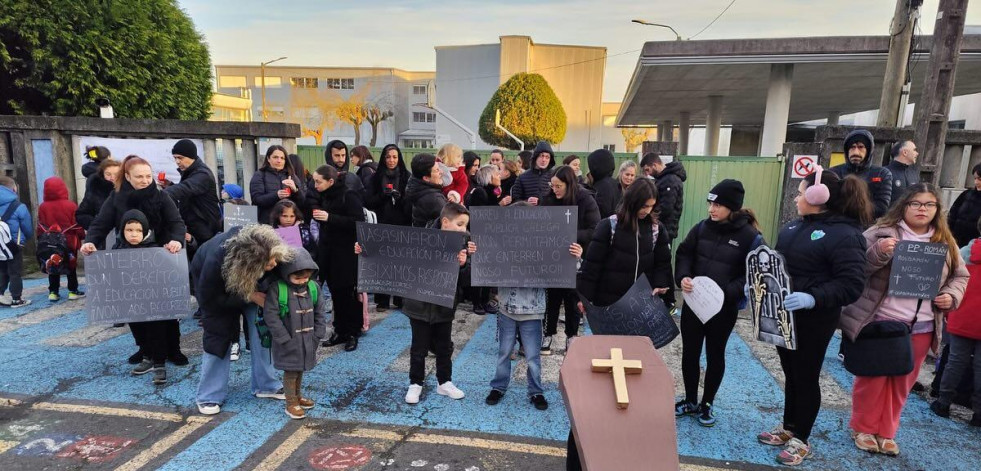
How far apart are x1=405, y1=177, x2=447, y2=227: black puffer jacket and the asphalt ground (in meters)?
1.43

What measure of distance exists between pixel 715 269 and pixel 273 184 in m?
4.74

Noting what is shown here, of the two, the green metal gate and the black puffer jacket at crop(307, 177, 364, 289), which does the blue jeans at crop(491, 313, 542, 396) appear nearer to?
the black puffer jacket at crop(307, 177, 364, 289)

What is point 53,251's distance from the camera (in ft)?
21.2

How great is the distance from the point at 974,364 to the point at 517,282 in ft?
12.0

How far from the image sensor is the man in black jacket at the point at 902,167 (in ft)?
19.1

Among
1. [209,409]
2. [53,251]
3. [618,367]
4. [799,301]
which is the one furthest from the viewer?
[53,251]

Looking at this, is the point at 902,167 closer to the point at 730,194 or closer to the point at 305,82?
the point at 730,194

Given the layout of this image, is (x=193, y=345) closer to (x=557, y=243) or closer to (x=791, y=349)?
(x=557, y=243)

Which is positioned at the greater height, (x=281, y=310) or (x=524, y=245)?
(x=524, y=245)

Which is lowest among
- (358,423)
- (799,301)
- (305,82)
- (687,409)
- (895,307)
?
(358,423)

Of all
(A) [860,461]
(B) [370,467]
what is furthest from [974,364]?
(B) [370,467]

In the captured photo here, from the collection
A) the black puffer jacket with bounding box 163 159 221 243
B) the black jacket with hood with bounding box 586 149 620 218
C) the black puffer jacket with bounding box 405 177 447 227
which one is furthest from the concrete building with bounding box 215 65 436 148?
the black puffer jacket with bounding box 405 177 447 227

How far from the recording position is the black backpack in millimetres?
6430

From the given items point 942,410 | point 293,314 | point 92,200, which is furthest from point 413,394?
point 92,200
